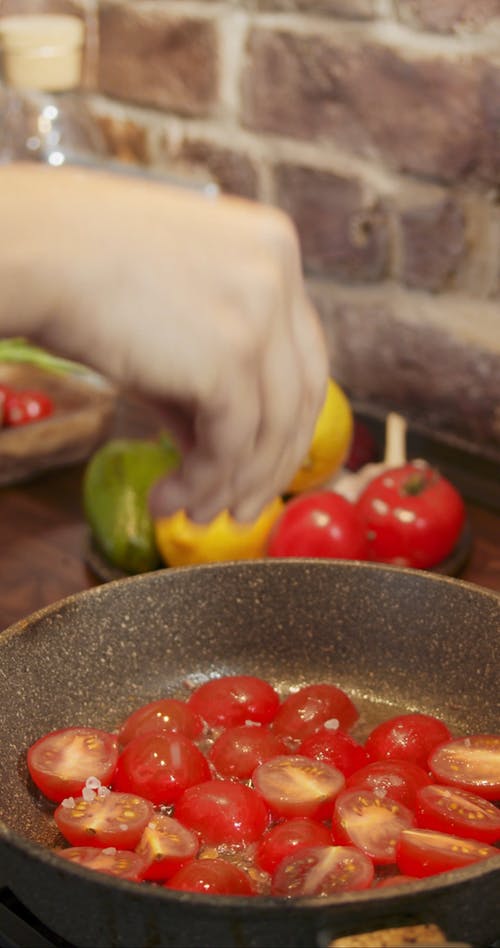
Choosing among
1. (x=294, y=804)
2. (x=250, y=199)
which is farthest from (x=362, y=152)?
(x=294, y=804)

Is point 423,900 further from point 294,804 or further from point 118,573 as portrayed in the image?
point 118,573

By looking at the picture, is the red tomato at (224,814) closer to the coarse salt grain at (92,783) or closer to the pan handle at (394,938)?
the coarse salt grain at (92,783)

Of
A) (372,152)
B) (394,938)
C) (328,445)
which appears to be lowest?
(328,445)

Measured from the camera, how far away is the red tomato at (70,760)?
2.33 feet

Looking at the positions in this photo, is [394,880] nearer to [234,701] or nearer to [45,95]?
[234,701]

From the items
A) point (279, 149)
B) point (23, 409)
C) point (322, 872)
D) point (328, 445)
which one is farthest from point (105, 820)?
point (279, 149)

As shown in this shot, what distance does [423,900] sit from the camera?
51cm

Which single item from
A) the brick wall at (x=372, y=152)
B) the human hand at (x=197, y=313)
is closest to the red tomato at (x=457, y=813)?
the human hand at (x=197, y=313)

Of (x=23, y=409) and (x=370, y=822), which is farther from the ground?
(x=370, y=822)

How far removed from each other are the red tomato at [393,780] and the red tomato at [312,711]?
0.06m

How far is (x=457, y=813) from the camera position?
0.66 metres

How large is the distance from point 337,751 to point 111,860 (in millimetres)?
182

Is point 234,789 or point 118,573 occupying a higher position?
point 234,789

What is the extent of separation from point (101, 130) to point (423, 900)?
145 cm
